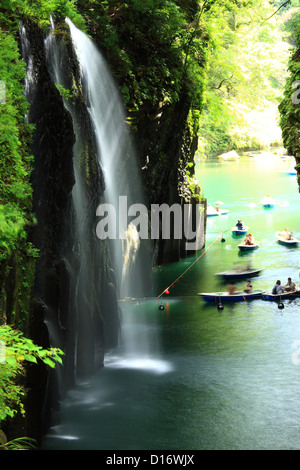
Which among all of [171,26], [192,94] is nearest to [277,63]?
[192,94]

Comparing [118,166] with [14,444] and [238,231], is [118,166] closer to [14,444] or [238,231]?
[14,444]

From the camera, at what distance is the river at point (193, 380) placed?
1347cm

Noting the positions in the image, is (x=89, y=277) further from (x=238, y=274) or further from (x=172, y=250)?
(x=172, y=250)

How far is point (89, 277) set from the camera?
17297 mm

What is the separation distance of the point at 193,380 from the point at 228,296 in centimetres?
879

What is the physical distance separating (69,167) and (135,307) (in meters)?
11.0

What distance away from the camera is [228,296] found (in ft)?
82.0

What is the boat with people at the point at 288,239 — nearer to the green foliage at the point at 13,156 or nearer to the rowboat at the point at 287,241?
the rowboat at the point at 287,241

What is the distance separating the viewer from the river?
44.2 ft

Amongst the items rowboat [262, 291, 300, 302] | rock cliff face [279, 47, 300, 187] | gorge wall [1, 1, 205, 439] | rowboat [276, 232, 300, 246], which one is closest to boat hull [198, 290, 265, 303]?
rowboat [262, 291, 300, 302]

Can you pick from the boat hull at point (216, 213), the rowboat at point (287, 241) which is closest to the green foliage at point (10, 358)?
the rowboat at point (287, 241)

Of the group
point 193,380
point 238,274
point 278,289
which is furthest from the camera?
point 238,274

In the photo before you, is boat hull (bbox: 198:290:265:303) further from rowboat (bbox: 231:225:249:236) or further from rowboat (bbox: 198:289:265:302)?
rowboat (bbox: 231:225:249:236)

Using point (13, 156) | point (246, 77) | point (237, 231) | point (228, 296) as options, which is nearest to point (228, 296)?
point (228, 296)
